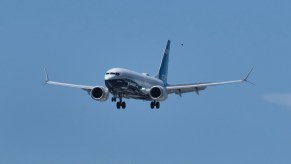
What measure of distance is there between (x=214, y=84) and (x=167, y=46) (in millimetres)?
24127

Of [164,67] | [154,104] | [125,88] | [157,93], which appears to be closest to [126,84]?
[125,88]

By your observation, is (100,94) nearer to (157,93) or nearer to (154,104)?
(157,93)

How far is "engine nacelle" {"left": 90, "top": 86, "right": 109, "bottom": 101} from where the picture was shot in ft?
338

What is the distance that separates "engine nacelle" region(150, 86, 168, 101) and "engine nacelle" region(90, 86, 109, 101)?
4.86 meters

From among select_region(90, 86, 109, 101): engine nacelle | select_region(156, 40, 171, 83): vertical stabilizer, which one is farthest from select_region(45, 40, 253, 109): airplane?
select_region(156, 40, 171, 83): vertical stabilizer

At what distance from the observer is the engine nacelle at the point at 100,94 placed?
338 ft

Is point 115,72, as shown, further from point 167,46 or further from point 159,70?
point 167,46

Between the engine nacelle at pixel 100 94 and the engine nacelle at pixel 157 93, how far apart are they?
16.0 ft

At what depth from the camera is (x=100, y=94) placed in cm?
10319

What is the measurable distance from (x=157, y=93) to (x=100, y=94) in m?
6.14

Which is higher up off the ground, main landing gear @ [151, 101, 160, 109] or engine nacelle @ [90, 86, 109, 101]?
engine nacelle @ [90, 86, 109, 101]

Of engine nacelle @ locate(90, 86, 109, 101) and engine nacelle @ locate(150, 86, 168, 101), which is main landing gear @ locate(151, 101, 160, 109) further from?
engine nacelle @ locate(90, 86, 109, 101)

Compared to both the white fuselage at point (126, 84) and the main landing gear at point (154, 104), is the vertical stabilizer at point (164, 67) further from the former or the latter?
the white fuselage at point (126, 84)

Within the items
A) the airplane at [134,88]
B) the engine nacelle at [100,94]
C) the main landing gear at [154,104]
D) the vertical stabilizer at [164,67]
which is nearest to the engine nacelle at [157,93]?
the airplane at [134,88]
